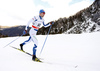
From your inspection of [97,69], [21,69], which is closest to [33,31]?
[21,69]

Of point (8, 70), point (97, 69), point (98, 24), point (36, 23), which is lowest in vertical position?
point (97, 69)

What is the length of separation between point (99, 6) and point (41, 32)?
3817 inches

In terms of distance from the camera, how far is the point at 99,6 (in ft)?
167

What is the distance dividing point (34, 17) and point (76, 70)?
2.91 metres

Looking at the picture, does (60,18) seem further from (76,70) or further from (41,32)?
(76,70)

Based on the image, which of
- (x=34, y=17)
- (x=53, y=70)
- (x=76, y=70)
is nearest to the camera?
(x=53, y=70)

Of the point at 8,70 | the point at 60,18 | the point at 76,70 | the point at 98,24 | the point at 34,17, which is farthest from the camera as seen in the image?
the point at 60,18

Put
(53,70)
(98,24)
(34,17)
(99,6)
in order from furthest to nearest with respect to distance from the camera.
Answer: (99,6) → (98,24) → (34,17) → (53,70)

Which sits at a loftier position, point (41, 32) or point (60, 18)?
point (60, 18)

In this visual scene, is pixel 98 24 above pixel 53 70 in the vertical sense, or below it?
above

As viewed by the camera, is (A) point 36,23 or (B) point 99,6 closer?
(A) point 36,23

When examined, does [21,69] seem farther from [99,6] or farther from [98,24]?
[99,6]

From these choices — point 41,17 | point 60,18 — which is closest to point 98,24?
point 41,17

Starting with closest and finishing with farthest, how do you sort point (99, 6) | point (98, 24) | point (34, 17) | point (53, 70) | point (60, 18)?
point (53, 70) → point (34, 17) → point (98, 24) → point (99, 6) → point (60, 18)
